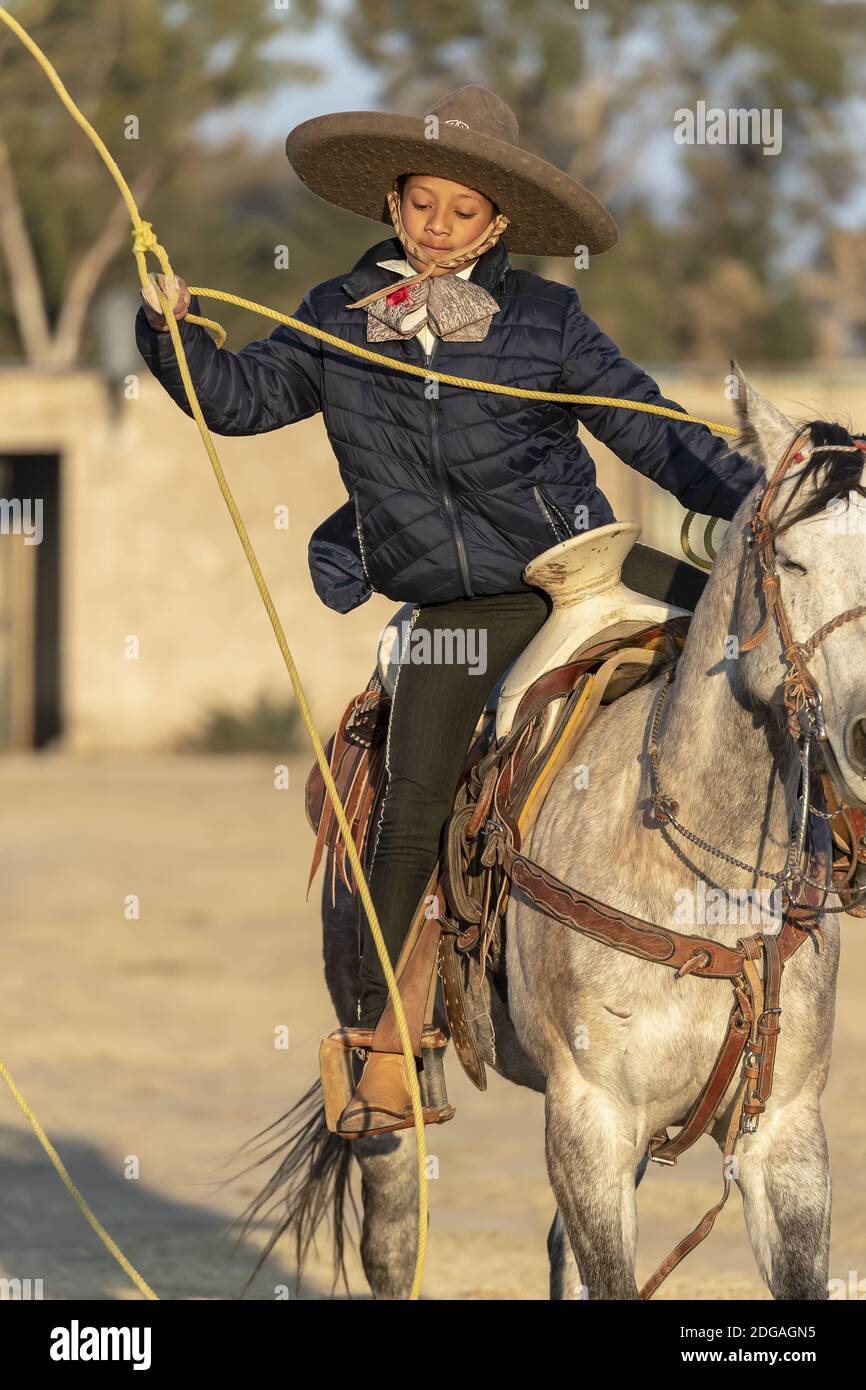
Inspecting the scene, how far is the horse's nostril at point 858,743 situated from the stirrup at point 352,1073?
177cm

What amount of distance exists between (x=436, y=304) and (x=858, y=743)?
168 centimetres

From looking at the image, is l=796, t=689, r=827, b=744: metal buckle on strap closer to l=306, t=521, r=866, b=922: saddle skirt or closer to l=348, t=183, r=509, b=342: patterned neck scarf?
l=306, t=521, r=866, b=922: saddle skirt

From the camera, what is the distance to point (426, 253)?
4879 millimetres

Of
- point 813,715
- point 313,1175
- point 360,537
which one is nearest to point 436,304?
point 360,537

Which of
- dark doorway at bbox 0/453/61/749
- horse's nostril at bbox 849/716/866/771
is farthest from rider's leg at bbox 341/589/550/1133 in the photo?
dark doorway at bbox 0/453/61/749

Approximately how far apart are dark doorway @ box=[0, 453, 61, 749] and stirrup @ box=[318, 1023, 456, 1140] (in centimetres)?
1965

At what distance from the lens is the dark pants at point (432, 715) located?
5.00 metres

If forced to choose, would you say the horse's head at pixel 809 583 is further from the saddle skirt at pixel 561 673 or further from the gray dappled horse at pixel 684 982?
the saddle skirt at pixel 561 673

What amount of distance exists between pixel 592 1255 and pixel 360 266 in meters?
2.35

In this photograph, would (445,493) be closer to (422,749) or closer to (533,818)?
(422,749)

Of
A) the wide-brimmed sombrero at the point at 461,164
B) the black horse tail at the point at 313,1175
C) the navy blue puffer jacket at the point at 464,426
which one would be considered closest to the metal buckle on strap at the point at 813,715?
the navy blue puffer jacket at the point at 464,426

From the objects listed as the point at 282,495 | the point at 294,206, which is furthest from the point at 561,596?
the point at 294,206

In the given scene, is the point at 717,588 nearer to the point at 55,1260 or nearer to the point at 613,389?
the point at 613,389

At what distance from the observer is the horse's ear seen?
4.04 metres
